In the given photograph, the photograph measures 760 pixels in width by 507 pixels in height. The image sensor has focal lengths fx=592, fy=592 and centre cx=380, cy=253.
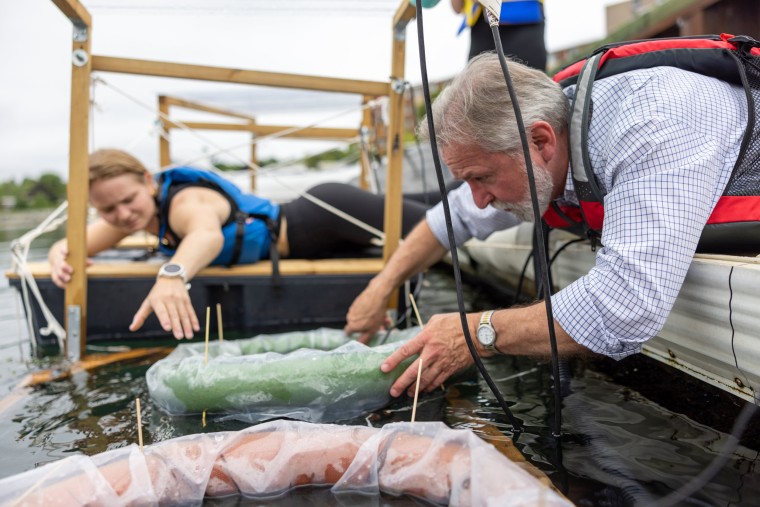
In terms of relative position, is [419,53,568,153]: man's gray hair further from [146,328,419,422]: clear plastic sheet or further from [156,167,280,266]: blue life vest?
[156,167,280,266]: blue life vest

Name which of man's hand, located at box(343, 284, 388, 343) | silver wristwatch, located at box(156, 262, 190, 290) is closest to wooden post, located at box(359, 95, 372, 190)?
man's hand, located at box(343, 284, 388, 343)

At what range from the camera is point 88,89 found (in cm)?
268

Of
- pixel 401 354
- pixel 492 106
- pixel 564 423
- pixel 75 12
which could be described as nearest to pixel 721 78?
pixel 492 106

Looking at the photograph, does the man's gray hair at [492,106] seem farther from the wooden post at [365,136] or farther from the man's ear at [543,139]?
the wooden post at [365,136]

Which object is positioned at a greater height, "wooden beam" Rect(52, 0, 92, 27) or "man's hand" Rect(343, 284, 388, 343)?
"wooden beam" Rect(52, 0, 92, 27)

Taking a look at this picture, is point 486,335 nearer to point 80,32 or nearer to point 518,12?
point 518,12

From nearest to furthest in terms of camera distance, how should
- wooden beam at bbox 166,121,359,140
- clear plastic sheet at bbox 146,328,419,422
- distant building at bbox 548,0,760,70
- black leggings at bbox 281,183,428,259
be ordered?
clear plastic sheet at bbox 146,328,419,422 → black leggings at bbox 281,183,428,259 → distant building at bbox 548,0,760,70 → wooden beam at bbox 166,121,359,140

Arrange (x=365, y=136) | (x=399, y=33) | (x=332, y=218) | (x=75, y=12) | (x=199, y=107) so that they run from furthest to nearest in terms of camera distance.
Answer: (x=199, y=107)
(x=365, y=136)
(x=332, y=218)
(x=399, y=33)
(x=75, y=12)

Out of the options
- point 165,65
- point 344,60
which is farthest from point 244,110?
point 165,65

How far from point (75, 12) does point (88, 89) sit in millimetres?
323

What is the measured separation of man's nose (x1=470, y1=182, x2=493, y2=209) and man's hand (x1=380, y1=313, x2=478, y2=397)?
1.19 feet

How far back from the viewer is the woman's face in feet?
9.30

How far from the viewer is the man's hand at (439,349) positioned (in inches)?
68.7

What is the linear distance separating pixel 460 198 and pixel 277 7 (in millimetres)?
1474
